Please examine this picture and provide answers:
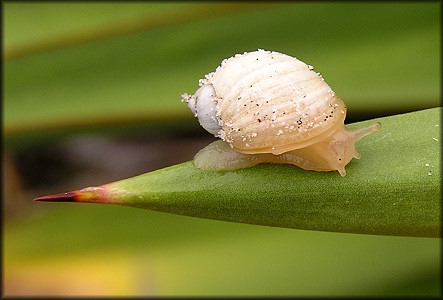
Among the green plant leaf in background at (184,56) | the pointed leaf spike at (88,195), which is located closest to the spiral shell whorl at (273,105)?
the pointed leaf spike at (88,195)

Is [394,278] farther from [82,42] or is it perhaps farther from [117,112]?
[82,42]

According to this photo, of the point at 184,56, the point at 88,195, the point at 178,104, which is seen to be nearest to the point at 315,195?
the point at 88,195

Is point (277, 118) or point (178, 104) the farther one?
point (178, 104)

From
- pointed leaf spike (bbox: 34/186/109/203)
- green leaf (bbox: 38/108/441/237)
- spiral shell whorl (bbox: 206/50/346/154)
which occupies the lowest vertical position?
green leaf (bbox: 38/108/441/237)

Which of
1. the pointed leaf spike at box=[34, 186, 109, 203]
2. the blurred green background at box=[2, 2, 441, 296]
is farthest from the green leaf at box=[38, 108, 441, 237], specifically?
the blurred green background at box=[2, 2, 441, 296]

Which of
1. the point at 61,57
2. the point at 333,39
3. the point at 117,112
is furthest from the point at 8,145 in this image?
the point at 333,39

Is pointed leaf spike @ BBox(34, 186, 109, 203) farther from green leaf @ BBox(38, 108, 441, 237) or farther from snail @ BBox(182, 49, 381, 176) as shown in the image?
snail @ BBox(182, 49, 381, 176)

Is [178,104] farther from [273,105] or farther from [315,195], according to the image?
[315,195]
